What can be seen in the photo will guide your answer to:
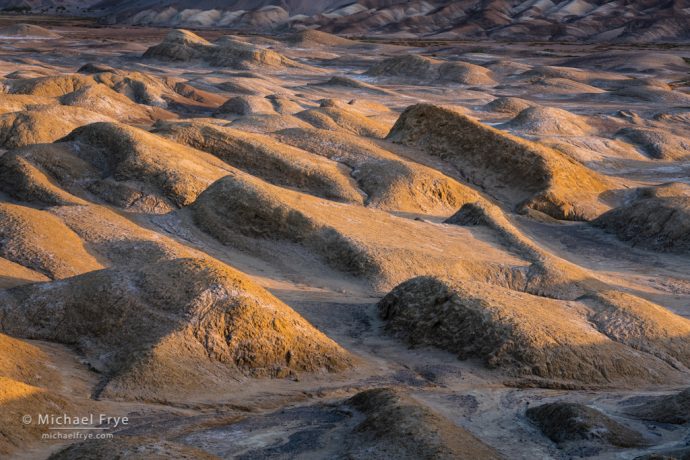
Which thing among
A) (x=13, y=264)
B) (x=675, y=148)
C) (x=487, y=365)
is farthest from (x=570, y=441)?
(x=675, y=148)

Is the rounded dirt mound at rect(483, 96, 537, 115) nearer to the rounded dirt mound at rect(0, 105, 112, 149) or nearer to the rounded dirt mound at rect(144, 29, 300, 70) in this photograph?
the rounded dirt mound at rect(144, 29, 300, 70)

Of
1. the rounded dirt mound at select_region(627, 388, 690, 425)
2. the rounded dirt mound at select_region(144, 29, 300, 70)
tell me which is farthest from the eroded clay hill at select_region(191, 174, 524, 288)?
the rounded dirt mound at select_region(144, 29, 300, 70)

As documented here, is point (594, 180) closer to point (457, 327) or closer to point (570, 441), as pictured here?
point (457, 327)

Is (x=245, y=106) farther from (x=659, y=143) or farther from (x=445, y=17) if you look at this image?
(x=445, y=17)

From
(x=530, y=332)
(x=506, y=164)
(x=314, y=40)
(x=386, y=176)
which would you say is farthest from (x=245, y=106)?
(x=314, y=40)

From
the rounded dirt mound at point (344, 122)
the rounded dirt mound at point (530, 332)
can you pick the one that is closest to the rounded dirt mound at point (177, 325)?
the rounded dirt mound at point (530, 332)
